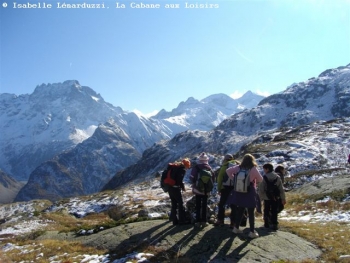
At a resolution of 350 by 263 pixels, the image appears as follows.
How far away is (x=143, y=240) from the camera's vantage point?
13.4m

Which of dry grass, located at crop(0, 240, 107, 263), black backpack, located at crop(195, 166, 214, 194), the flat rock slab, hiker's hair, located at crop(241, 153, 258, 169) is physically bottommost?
dry grass, located at crop(0, 240, 107, 263)

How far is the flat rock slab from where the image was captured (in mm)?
11414

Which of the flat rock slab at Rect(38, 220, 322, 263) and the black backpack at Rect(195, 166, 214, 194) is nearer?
the flat rock slab at Rect(38, 220, 322, 263)

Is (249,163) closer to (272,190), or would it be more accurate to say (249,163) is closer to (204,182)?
(204,182)

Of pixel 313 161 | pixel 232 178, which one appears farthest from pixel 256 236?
pixel 313 161

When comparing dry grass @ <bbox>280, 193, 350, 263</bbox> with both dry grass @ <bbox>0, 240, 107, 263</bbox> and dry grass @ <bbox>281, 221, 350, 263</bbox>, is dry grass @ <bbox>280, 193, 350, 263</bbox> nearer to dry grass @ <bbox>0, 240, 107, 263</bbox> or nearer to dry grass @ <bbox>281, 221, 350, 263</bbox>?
dry grass @ <bbox>281, 221, 350, 263</bbox>

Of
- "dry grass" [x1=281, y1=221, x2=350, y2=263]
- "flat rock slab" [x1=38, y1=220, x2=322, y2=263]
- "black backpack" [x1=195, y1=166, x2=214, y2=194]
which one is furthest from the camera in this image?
"black backpack" [x1=195, y1=166, x2=214, y2=194]

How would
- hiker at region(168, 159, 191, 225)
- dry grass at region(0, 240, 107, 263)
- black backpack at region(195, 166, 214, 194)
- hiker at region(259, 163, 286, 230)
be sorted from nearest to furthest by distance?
dry grass at region(0, 240, 107, 263) → black backpack at region(195, 166, 214, 194) → hiker at region(168, 159, 191, 225) → hiker at region(259, 163, 286, 230)

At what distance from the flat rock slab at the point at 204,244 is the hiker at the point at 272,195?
0.78 m

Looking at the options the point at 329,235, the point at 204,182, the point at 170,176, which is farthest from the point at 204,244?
the point at 329,235

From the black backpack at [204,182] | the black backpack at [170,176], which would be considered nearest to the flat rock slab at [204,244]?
the black backpack at [204,182]

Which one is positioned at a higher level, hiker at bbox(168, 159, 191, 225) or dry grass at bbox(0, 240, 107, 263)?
hiker at bbox(168, 159, 191, 225)

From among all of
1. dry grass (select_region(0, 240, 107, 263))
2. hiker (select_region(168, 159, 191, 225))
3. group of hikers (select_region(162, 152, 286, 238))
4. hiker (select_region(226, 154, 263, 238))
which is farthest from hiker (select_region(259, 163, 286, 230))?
dry grass (select_region(0, 240, 107, 263))

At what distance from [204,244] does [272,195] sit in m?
4.71
